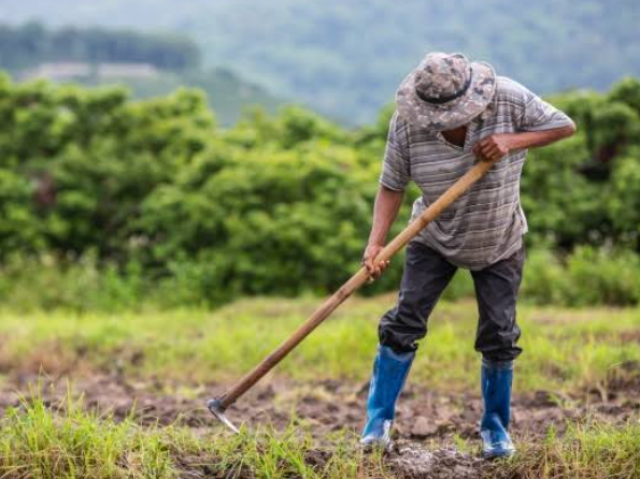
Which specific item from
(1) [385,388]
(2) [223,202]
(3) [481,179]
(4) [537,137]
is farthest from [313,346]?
(2) [223,202]

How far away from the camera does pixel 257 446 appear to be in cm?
402

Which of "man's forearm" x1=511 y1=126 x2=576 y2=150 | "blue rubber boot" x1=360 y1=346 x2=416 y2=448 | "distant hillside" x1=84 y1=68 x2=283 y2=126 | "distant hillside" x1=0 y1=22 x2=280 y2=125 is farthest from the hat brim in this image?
"distant hillside" x1=0 y1=22 x2=280 y2=125

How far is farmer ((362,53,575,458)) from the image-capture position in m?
3.79

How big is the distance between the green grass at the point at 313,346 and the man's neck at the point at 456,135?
8.39ft

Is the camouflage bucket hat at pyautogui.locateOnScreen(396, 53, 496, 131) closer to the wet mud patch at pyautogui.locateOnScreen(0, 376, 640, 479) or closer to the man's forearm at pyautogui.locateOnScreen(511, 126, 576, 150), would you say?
the man's forearm at pyautogui.locateOnScreen(511, 126, 576, 150)

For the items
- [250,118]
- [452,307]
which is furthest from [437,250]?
[250,118]

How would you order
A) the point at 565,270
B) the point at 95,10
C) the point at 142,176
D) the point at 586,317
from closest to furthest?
1. the point at 586,317
2. the point at 565,270
3. the point at 142,176
4. the point at 95,10

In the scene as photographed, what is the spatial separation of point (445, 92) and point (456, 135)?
0.93ft

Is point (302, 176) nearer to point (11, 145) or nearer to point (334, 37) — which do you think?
point (11, 145)

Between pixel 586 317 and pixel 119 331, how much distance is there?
3988 millimetres

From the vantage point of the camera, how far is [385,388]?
4.38 metres

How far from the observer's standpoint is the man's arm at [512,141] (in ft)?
12.6

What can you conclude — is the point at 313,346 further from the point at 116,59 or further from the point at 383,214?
the point at 116,59

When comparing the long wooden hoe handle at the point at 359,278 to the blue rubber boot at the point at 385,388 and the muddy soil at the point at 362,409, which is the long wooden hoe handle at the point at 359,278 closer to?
the muddy soil at the point at 362,409
